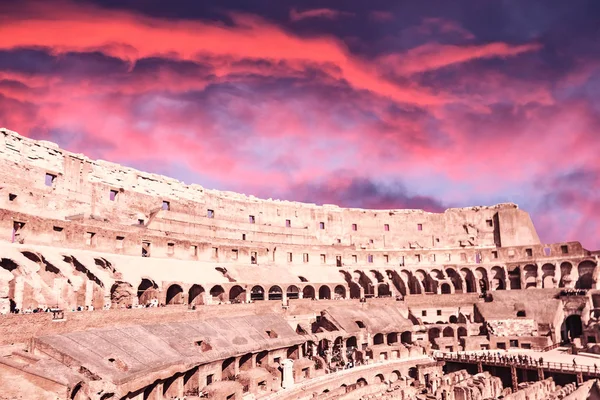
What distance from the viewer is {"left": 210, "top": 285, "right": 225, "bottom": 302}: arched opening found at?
1709 inches

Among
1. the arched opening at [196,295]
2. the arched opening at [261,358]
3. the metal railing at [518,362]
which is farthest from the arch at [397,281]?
the arched opening at [261,358]

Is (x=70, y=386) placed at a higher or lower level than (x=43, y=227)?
lower

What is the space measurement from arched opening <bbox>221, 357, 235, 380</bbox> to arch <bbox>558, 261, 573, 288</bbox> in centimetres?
4527

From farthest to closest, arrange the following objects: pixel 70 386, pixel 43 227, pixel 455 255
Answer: pixel 455 255 → pixel 43 227 → pixel 70 386

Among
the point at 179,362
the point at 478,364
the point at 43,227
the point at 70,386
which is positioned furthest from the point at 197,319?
Answer: the point at 478,364

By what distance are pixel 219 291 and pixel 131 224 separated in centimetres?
1149

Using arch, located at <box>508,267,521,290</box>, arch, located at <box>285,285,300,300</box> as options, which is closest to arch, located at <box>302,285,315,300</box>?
arch, located at <box>285,285,300,300</box>

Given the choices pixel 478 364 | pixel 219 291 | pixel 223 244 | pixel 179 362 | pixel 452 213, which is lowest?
pixel 478 364

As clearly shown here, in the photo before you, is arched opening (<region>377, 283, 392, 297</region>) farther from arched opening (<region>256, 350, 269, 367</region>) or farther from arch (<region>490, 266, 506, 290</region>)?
arched opening (<region>256, 350, 269, 367</region>)

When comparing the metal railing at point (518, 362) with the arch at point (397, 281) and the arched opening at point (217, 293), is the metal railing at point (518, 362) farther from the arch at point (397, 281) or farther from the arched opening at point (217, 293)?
the arched opening at point (217, 293)

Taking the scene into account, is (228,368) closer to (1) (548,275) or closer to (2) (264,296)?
(2) (264,296)

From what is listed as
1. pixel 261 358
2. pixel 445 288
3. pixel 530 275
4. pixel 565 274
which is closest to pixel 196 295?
pixel 261 358

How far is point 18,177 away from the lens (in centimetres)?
3734

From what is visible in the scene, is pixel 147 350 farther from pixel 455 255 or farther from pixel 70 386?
pixel 455 255
